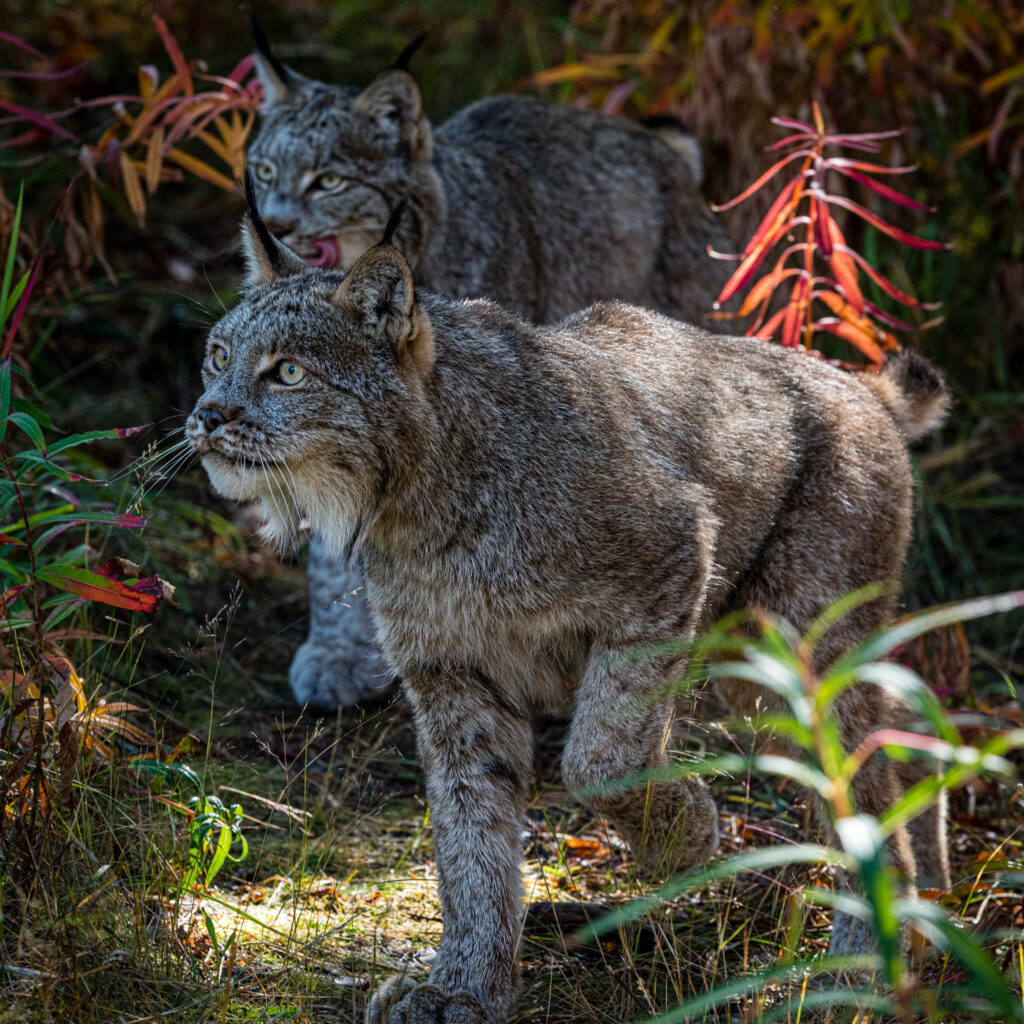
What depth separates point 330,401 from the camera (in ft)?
10.6

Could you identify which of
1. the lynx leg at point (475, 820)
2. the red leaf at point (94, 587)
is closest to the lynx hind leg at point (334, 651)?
the lynx leg at point (475, 820)

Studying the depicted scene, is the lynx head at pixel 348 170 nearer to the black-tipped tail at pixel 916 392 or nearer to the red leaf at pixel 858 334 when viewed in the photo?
the red leaf at pixel 858 334

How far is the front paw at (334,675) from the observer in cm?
504

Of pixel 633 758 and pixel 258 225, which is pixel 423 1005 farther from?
pixel 258 225

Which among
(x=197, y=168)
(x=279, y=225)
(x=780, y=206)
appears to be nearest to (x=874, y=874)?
(x=780, y=206)

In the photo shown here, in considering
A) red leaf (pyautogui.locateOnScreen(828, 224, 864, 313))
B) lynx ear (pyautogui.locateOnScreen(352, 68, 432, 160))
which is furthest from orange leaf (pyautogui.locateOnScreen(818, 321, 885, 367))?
lynx ear (pyautogui.locateOnScreen(352, 68, 432, 160))

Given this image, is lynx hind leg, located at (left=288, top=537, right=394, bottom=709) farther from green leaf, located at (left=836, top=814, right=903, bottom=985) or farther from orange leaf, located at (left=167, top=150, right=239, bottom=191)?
green leaf, located at (left=836, top=814, right=903, bottom=985)

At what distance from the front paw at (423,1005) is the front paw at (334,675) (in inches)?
78.1

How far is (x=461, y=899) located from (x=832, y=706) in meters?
1.15

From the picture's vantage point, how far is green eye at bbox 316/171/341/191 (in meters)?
5.36

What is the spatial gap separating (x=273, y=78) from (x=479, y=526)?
3049 mm

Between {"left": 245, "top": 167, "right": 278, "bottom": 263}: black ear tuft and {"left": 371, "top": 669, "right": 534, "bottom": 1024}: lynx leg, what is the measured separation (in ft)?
3.91

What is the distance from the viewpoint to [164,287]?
6.98 meters

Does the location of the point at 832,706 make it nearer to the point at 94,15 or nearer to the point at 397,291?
the point at 397,291
